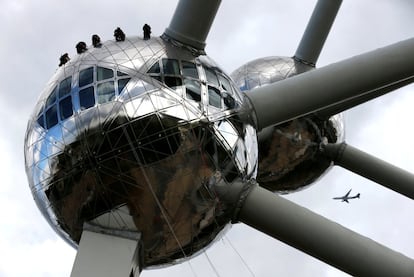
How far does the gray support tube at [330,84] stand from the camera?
6113mm

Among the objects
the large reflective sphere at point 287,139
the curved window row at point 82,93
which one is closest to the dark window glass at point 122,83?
the curved window row at point 82,93

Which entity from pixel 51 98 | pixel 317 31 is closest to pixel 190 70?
pixel 51 98

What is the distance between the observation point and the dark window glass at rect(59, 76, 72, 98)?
19.2 feet

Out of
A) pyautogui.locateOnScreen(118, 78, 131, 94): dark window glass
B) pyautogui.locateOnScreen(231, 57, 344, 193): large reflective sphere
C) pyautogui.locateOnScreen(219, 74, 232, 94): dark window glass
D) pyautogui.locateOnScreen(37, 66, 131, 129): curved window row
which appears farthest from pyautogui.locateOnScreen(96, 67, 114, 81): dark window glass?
pyautogui.locateOnScreen(231, 57, 344, 193): large reflective sphere

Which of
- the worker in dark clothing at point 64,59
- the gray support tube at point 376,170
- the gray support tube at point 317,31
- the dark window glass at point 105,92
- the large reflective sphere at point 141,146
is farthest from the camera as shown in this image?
the gray support tube at point 376,170

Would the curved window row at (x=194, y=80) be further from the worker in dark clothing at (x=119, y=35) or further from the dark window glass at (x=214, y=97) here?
the worker in dark clothing at (x=119, y=35)

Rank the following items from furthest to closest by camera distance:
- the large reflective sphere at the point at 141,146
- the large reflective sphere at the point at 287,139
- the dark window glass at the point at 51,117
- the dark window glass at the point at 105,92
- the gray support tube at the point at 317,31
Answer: the gray support tube at the point at 317,31 < the large reflective sphere at the point at 287,139 < the dark window glass at the point at 51,117 < the dark window glass at the point at 105,92 < the large reflective sphere at the point at 141,146

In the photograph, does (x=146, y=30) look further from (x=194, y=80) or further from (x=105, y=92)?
(x=105, y=92)

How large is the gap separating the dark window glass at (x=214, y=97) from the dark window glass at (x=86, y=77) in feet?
3.52

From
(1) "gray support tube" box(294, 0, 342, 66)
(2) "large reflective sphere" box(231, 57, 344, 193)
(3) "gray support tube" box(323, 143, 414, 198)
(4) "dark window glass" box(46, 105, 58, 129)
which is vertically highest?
(4) "dark window glass" box(46, 105, 58, 129)

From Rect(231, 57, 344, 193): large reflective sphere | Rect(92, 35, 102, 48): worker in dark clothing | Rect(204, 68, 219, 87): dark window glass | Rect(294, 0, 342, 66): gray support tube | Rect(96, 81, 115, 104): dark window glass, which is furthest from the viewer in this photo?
Rect(294, 0, 342, 66): gray support tube

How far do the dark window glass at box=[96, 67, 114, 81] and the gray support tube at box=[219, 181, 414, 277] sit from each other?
145 centimetres

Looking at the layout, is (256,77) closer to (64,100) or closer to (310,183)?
(310,183)

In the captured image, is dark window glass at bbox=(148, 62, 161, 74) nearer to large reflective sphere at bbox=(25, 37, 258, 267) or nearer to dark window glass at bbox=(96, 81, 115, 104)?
large reflective sphere at bbox=(25, 37, 258, 267)
